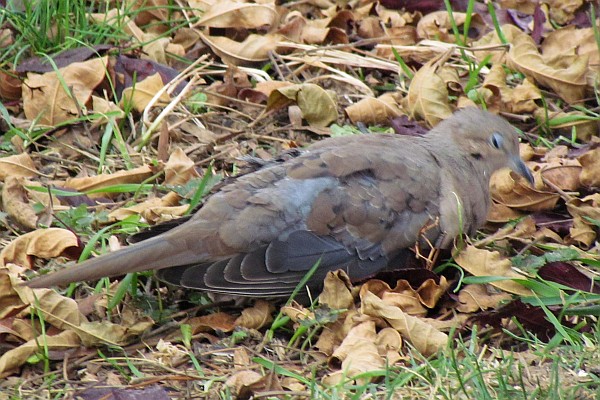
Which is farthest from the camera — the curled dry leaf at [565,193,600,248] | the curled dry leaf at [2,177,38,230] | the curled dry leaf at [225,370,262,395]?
the curled dry leaf at [565,193,600,248]

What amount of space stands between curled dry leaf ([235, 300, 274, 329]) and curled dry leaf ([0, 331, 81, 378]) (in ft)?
2.13

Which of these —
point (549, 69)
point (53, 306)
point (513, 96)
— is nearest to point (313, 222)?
point (53, 306)

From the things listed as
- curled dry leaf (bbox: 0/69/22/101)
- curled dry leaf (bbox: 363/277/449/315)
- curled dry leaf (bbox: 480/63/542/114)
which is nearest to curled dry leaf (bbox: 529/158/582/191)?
curled dry leaf (bbox: 480/63/542/114)

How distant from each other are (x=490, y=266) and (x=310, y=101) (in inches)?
66.9

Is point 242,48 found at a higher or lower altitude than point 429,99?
higher

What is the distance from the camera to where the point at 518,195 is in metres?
5.02

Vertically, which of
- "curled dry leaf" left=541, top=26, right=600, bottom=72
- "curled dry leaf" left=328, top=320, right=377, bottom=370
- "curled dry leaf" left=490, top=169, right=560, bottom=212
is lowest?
"curled dry leaf" left=490, top=169, right=560, bottom=212

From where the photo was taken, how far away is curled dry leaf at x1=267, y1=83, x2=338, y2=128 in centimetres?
555

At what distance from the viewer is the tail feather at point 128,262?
12.6 feet

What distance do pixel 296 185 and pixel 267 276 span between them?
1.39 ft

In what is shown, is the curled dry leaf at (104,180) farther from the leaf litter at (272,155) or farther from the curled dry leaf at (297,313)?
the curled dry leaf at (297,313)

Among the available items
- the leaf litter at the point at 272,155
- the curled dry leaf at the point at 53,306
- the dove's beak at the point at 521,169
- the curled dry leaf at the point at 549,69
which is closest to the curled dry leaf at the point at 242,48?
the leaf litter at the point at 272,155

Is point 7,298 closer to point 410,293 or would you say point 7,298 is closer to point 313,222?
point 313,222

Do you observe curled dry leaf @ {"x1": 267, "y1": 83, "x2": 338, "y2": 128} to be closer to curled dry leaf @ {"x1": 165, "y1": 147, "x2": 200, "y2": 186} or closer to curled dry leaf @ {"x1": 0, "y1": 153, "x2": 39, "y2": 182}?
curled dry leaf @ {"x1": 165, "y1": 147, "x2": 200, "y2": 186}
